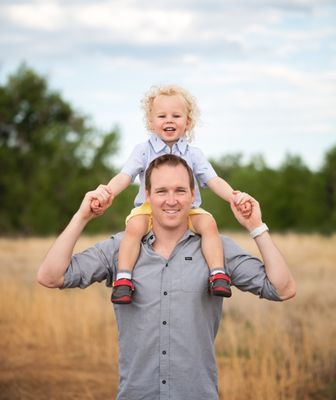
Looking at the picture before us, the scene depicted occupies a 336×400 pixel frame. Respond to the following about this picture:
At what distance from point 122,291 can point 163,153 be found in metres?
1.19

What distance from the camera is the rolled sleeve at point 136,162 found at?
13.5ft

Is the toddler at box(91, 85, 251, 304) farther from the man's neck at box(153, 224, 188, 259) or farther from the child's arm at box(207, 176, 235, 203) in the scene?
the man's neck at box(153, 224, 188, 259)

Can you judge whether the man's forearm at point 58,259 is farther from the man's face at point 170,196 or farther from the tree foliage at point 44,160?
the tree foliage at point 44,160

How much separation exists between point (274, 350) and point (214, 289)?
475 centimetres

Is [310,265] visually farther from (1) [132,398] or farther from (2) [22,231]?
(2) [22,231]

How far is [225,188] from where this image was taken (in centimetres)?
400

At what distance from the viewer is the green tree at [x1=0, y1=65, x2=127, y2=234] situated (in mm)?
28469

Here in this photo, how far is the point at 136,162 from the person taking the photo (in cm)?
418

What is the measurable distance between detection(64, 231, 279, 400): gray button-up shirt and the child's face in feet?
3.39

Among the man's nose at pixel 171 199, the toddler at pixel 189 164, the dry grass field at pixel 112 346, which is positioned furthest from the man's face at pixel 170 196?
the dry grass field at pixel 112 346

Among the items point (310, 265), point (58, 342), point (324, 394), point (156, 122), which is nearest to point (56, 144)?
point (310, 265)

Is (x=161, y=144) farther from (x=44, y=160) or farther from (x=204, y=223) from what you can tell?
(x=44, y=160)

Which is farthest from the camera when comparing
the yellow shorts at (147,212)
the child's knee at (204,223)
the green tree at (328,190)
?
the green tree at (328,190)

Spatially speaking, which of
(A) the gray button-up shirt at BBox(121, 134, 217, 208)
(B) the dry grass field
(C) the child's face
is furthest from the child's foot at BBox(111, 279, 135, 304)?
(B) the dry grass field
